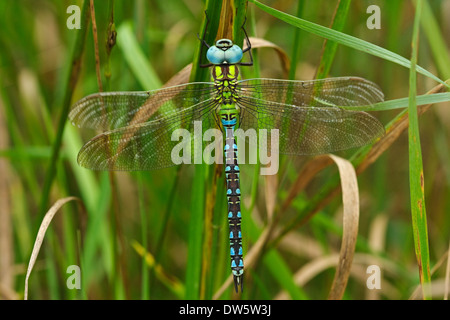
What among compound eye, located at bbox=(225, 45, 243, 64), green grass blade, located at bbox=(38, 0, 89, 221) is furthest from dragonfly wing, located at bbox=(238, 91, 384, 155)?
green grass blade, located at bbox=(38, 0, 89, 221)

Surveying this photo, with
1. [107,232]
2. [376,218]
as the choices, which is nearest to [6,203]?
[107,232]

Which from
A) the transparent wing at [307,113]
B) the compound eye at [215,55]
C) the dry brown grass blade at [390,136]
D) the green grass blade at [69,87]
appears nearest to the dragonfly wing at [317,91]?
the transparent wing at [307,113]

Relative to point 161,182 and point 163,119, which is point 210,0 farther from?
point 161,182

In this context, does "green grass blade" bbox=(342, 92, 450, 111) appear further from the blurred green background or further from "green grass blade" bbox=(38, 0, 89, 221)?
"green grass blade" bbox=(38, 0, 89, 221)

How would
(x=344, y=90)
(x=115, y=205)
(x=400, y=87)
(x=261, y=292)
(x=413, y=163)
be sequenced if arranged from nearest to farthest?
(x=413, y=163) → (x=344, y=90) → (x=115, y=205) → (x=261, y=292) → (x=400, y=87)

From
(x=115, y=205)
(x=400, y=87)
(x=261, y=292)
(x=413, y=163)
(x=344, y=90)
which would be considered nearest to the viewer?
(x=413, y=163)

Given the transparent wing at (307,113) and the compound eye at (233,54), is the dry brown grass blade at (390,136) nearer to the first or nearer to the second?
the transparent wing at (307,113)

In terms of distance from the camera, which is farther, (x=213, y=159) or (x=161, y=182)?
(x=161, y=182)

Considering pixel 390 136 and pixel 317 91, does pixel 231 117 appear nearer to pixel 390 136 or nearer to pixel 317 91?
pixel 317 91

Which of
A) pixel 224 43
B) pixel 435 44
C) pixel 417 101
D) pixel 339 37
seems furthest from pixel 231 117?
pixel 435 44
